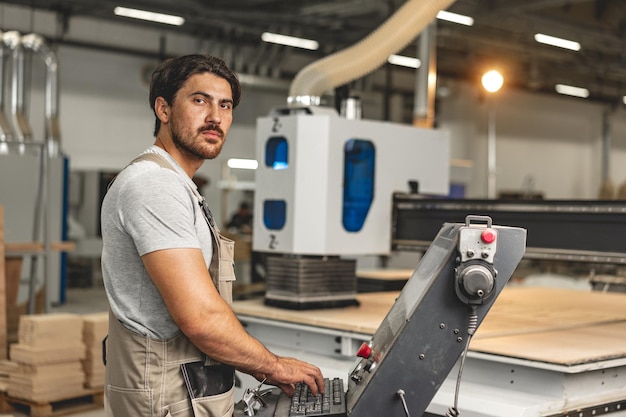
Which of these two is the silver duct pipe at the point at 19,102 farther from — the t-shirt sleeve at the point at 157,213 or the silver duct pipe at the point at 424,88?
the t-shirt sleeve at the point at 157,213

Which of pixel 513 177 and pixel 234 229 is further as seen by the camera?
pixel 513 177

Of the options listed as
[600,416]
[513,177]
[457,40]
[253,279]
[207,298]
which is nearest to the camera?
[207,298]

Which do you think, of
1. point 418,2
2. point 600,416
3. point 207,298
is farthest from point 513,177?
point 207,298

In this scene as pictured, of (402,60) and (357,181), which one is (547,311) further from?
(402,60)

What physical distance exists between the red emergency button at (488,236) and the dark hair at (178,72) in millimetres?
703

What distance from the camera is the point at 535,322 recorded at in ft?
10.3

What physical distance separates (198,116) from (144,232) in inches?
12.6

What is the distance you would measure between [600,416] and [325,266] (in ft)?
4.51

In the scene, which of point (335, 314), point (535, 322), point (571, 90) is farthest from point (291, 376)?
point (571, 90)

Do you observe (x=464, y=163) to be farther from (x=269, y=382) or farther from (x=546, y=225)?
(x=269, y=382)

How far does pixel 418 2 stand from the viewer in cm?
352

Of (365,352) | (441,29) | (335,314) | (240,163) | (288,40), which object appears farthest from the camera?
(240,163)

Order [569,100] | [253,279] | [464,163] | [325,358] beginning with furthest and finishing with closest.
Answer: [569,100]
[464,163]
[253,279]
[325,358]

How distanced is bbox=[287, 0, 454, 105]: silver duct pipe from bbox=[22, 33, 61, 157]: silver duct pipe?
458 cm
